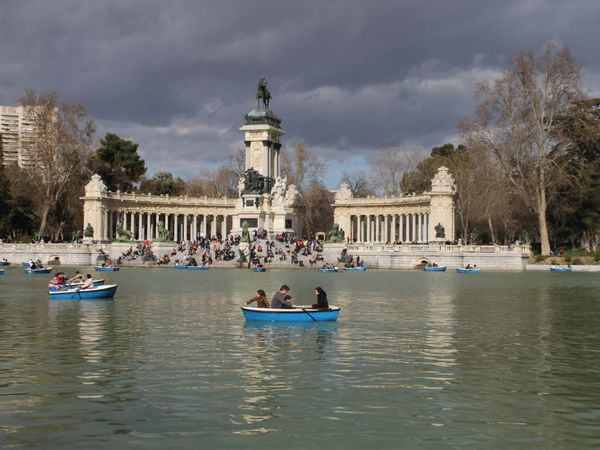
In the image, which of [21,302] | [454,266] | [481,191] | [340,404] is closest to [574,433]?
[340,404]

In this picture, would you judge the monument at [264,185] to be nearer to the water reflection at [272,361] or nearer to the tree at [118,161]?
the tree at [118,161]

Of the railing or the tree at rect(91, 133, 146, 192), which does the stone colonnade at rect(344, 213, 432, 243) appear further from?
the tree at rect(91, 133, 146, 192)

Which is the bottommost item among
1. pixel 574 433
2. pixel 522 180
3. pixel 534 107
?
pixel 574 433

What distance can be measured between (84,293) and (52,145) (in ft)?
193

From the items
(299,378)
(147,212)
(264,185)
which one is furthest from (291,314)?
(147,212)

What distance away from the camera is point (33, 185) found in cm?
9525

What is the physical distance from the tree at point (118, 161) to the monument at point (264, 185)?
2490cm

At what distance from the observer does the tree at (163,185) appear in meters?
123

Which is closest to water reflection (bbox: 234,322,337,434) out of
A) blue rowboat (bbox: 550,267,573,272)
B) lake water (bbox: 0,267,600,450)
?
lake water (bbox: 0,267,600,450)

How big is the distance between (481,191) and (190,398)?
77101 mm

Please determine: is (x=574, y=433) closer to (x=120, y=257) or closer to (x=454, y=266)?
(x=454, y=266)

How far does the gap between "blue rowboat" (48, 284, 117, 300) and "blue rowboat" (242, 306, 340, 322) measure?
444 inches

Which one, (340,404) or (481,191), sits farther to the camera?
(481,191)

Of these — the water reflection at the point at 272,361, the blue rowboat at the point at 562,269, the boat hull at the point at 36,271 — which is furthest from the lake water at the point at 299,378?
the blue rowboat at the point at 562,269
